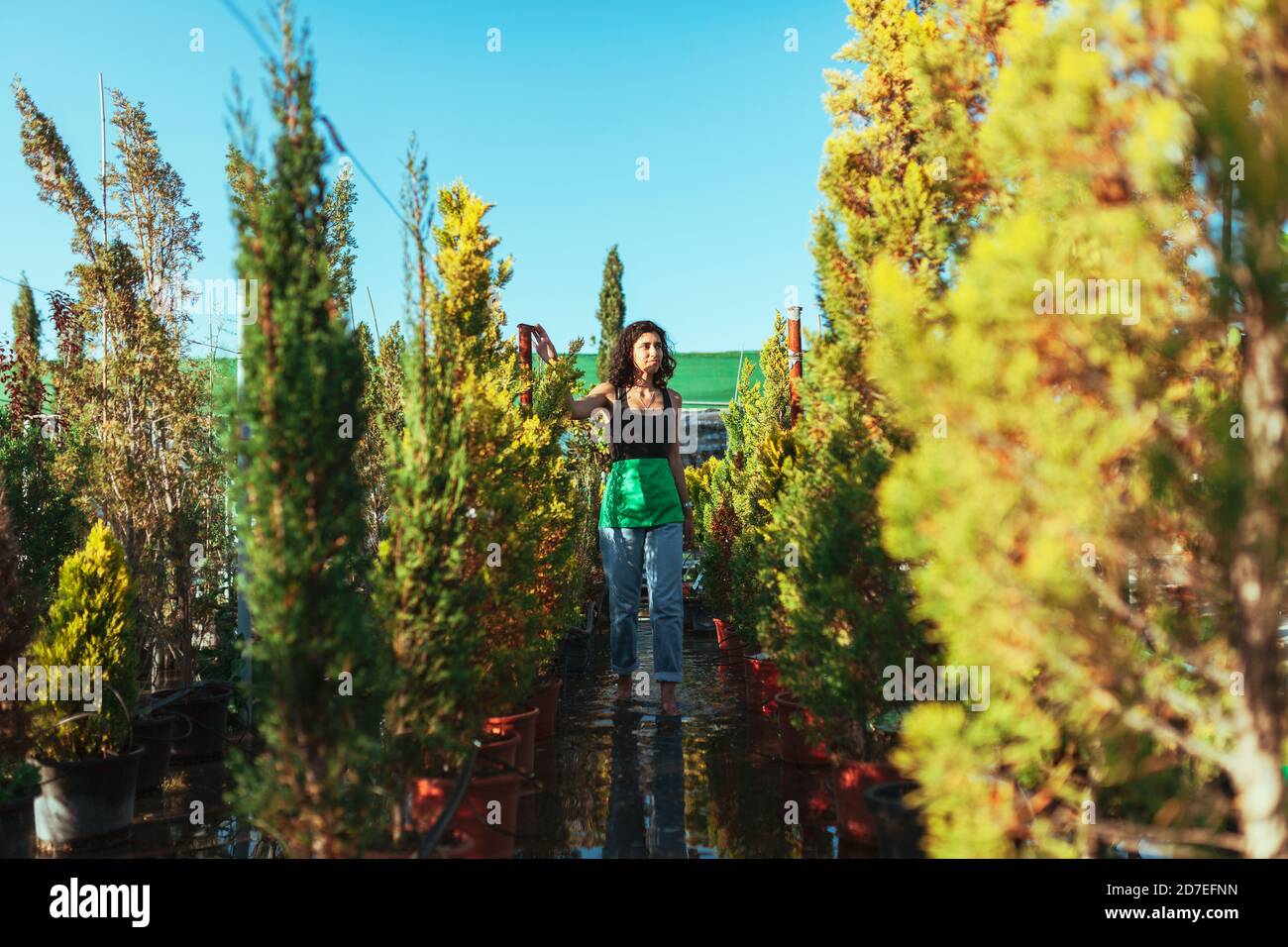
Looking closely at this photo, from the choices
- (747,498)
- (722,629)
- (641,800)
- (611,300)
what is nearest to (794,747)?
(641,800)

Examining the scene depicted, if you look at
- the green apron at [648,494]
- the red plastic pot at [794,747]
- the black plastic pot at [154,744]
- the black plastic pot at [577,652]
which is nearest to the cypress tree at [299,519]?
the red plastic pot at [794,747]

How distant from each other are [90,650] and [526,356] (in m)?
4.47

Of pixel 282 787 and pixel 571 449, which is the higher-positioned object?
pixel 571 449

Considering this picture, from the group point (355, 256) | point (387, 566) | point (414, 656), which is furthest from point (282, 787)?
point (355, 256)

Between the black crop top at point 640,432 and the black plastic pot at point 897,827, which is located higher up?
the black crop top at point 640,432

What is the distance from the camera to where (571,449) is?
11.7 m

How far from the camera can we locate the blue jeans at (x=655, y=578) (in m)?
5.97

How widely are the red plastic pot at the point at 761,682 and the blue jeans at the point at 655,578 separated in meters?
0.55

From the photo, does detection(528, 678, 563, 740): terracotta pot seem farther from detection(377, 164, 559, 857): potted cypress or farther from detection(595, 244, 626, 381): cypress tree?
detection(595, 244, 626, 381): cypress tree

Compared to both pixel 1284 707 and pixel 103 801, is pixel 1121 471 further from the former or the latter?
pixel 103 801

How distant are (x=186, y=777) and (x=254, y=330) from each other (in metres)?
4.38

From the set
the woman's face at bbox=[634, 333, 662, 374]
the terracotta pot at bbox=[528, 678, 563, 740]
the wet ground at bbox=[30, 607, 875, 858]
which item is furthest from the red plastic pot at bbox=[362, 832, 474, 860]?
the woman's face at bbox=[634, 333, 662, 374]

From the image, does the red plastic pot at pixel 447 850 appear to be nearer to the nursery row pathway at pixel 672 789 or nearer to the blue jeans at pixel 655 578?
the nursery row pathway at pixel 672 789

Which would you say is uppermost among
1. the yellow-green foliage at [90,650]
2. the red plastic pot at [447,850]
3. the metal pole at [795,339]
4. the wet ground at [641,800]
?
the metal pole at [795,339]
